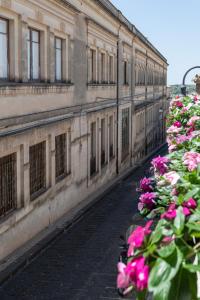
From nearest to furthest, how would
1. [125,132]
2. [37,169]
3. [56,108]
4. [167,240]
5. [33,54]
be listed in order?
1. [167,240]
2. [33,54]
3. [37,169]
4. [56,108]
5. [125,132]

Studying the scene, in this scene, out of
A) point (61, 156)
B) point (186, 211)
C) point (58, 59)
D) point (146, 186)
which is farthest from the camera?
point (61, 156)

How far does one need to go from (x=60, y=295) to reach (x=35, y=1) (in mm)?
6924

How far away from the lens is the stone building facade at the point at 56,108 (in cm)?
1200

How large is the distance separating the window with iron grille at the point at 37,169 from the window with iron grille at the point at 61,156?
1261mm

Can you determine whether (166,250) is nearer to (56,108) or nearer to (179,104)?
(179,104)

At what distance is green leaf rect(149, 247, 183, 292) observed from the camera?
250 cm

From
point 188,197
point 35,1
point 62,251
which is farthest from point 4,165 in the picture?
point 188,197

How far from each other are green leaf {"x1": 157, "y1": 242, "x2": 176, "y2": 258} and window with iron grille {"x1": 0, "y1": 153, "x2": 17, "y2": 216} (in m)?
9.28

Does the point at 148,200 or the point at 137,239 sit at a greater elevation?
the point at 137,239

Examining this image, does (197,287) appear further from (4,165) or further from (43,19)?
(43,19)

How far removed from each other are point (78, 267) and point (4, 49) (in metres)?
4.83

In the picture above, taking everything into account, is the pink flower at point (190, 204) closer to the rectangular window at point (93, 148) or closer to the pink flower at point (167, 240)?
the pink flower at point (167, 240)

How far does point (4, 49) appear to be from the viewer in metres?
11.9

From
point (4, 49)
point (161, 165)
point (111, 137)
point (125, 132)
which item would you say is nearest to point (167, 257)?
point (161, 165)
